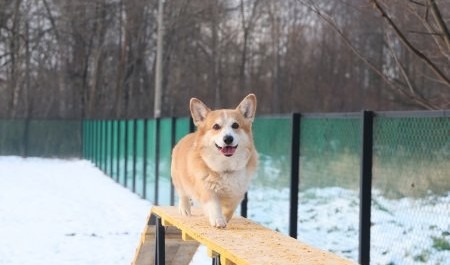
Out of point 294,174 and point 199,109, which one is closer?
point 199,109

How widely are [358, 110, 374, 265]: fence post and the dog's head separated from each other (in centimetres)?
92

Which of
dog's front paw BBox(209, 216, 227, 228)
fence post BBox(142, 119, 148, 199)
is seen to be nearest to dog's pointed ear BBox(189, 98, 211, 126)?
dog's front paw BBox(209, 216, 227, 228)

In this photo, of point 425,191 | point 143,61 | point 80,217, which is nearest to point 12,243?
point 80,217

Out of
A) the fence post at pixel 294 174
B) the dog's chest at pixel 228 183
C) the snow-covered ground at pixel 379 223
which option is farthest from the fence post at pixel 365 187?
the fence post at pixel 294 174

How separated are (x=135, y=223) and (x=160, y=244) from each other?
206 inches

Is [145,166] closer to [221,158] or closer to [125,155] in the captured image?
[125,155]

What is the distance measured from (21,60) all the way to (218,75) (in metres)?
12.2

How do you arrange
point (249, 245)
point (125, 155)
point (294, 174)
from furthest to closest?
point (125, 155), point (294, 174), point (249, 245)

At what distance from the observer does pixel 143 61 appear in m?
47.8

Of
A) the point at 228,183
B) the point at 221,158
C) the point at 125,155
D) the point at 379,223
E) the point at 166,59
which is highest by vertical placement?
the point at 166,59

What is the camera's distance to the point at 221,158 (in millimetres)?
5164

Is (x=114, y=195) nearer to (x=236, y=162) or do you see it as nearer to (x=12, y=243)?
(x=12, y=243)

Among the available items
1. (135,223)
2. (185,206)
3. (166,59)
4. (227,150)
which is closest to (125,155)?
(135,223)

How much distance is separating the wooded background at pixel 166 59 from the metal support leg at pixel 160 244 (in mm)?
35819
